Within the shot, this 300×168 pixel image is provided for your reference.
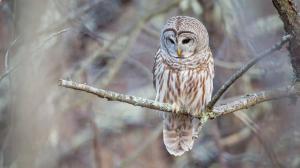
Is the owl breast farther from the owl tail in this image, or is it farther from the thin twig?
the thin twig

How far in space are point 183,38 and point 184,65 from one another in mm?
207

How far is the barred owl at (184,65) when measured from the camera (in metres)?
5.23

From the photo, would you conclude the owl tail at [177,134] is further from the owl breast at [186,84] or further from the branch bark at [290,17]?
the branch bark at [290,17]

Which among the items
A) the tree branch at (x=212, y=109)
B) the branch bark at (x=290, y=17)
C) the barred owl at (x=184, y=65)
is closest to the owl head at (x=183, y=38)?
the barred owl at (x=184, y=65)

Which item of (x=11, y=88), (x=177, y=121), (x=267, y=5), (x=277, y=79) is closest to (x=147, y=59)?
(x=267, y=5)

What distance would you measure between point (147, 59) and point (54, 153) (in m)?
2.25

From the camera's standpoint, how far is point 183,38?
5.26 metres

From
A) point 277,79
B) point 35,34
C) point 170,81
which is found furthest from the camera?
point 170,81

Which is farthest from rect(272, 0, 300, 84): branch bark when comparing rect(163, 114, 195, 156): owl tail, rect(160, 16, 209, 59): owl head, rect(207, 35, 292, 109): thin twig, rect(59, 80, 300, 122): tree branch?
rect(163, 114, 195, 156): owl tail

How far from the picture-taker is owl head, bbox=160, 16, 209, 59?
17.1 feet

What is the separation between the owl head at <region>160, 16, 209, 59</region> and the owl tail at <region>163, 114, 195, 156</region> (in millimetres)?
601

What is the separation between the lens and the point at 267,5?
742cm

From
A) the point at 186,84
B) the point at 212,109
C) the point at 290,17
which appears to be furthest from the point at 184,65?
the point at 290,17

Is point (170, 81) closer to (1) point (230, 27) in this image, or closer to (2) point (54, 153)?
(1) point (230, 27)
